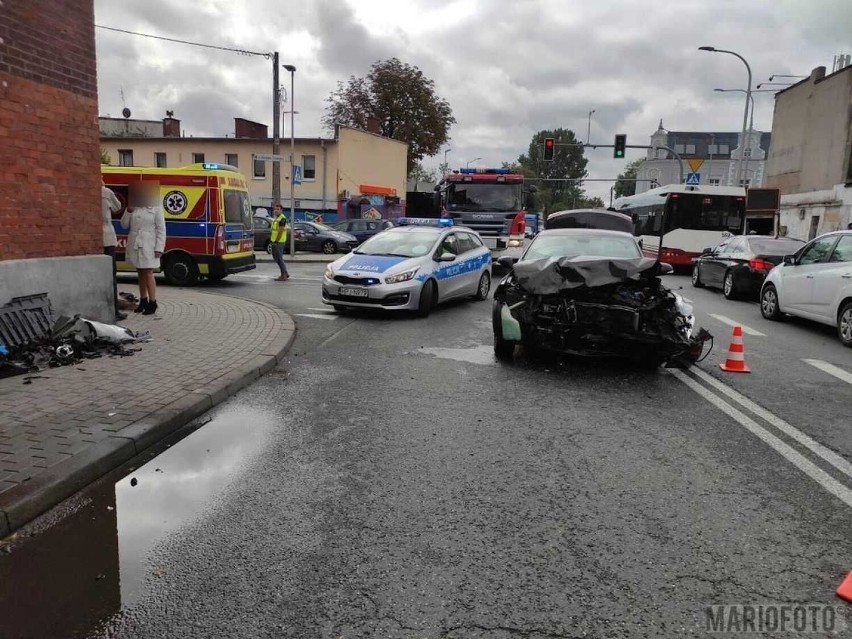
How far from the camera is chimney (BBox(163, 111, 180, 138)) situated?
46469mm

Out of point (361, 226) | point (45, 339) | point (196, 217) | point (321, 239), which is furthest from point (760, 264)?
point (361, 226)

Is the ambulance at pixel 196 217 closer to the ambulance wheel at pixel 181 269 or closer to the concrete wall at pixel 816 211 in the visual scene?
the ambulance wheel at pixel 181 269

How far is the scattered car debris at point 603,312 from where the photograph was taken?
258 inches

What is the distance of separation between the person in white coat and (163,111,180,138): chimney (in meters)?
40.8

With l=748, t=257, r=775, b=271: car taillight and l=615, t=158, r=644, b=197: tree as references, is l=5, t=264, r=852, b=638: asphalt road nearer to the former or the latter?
l=748, t=257, r=775, b=271: car taillight

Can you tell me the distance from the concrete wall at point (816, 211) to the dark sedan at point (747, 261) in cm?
1886

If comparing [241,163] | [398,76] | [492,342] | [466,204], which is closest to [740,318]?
[492,342]

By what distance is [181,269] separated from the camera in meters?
13.8

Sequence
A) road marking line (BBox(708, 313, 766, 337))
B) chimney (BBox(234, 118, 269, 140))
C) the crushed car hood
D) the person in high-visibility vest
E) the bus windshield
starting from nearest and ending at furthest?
1. the crushed car hood
2. road marking line (BBox(708, 313, 766, 337))
3. the person in high-visibility vest
4. the bus windshield
5. chimney (BBox(234, 118, 269, 140))

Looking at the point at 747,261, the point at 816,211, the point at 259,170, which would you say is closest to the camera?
the point at 747,261

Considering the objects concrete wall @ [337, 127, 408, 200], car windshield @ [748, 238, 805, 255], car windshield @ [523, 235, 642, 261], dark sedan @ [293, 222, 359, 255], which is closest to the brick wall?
car windshield @ [523, 235, 642, 261]

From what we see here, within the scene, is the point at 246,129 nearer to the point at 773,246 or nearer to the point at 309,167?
the point at 309,167

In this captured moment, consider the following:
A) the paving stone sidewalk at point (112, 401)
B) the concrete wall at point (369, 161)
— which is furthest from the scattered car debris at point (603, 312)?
the concrete wall at point (369, 161)

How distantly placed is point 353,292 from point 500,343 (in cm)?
367
